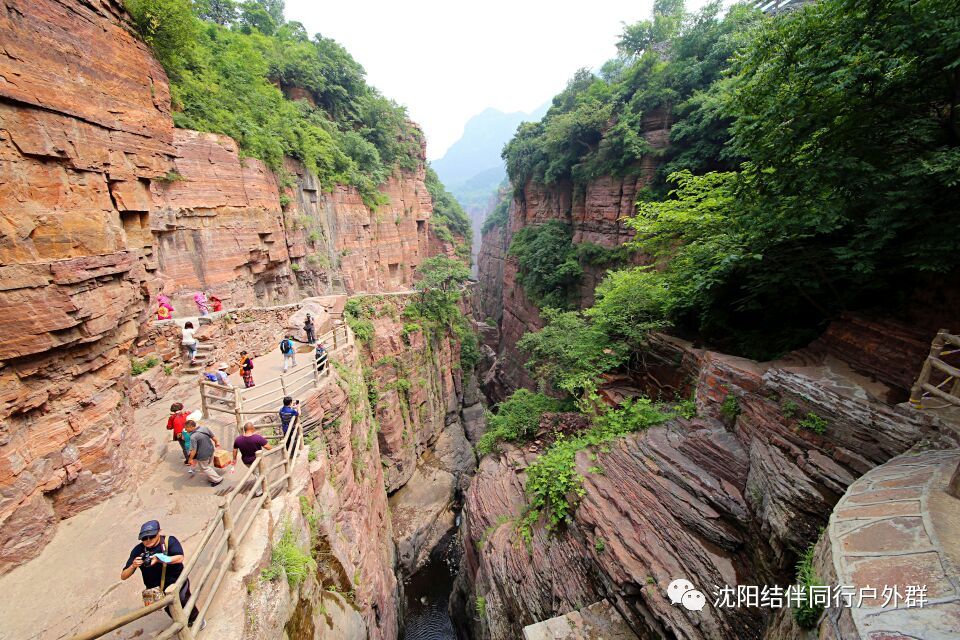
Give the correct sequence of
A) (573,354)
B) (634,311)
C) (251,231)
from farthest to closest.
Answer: (251,231) → (573,354) → (634,311)

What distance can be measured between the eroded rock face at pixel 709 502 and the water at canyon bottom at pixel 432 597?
6770mm

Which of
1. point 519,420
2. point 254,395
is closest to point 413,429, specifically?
point 519,420

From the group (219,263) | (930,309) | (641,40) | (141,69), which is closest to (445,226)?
(641,40)

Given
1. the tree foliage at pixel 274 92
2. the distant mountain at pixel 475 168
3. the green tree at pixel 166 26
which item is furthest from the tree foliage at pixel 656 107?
the distant mountain at pixel 475 168

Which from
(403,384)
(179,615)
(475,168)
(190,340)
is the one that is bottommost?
(403,384)

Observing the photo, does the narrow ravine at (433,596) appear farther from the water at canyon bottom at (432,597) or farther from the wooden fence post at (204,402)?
the wooden fence post at (204,402)

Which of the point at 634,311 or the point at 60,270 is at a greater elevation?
the point at 60,270

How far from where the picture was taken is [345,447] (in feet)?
31.2

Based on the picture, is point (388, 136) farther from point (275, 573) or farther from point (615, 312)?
point (275, 573)

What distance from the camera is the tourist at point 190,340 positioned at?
853 cm

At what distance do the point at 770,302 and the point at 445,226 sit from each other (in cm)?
3528

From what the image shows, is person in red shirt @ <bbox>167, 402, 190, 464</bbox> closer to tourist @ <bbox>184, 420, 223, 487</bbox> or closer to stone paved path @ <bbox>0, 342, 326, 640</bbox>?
tourist @ <bbox>184, 420, 223, 487</bbox>

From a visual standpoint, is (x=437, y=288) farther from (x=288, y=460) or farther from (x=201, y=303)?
(x=288, y=460)

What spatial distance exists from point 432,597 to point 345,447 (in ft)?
32.8
